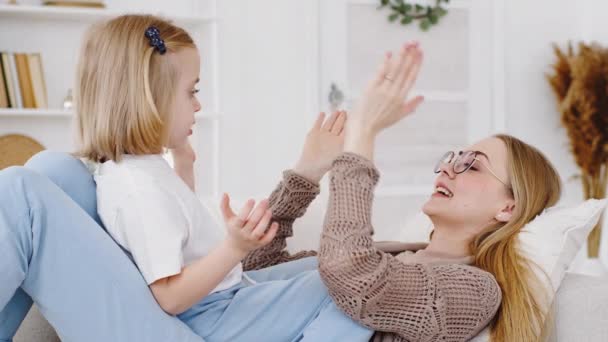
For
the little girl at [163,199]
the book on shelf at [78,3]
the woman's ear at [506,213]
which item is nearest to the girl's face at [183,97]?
the little girl at [163,199]

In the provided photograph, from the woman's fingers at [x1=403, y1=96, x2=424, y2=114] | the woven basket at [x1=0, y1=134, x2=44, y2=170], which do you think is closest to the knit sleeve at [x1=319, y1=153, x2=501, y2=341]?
the woman's fingers at [x1=403, y1=96, x2=424, y2=114]

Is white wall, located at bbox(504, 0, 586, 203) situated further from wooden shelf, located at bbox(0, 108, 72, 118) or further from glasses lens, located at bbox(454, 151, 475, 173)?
glasses lens, located at bbox(454, 151, 475, 173)

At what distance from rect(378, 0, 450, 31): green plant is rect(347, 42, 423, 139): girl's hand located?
3.14 m

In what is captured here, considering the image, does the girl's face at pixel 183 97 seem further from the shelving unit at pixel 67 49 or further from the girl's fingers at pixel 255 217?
the shelving unit at pixel 67 49

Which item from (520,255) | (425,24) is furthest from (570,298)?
(425,24)

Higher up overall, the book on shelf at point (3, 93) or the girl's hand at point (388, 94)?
the girl's hand at point (388, 94)

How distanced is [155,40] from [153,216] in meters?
0.37

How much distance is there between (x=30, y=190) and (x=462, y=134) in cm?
371

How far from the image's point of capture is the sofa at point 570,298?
1604 mm

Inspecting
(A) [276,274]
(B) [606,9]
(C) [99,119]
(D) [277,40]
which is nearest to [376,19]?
(D) [277,40]

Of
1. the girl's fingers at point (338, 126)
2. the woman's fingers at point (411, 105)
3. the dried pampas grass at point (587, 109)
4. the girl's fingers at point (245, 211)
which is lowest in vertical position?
the dried pampas grass at point (587, 109)

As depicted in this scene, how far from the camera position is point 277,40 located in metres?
4.44

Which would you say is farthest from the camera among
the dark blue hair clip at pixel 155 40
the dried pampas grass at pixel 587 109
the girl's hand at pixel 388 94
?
the dried pampas grass at pixel 587 109

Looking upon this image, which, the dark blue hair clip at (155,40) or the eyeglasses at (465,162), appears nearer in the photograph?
the dark blue hair clip at (155,40)
